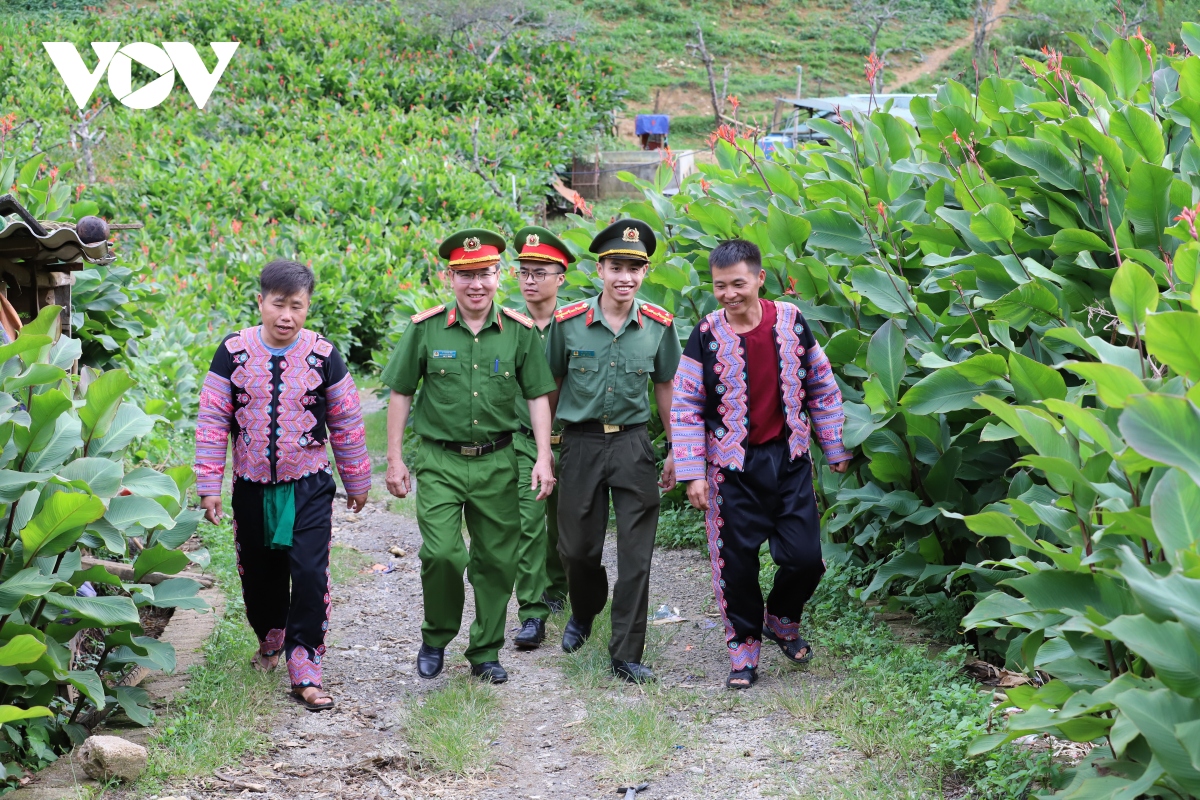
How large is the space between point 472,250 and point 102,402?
1583 millimetres

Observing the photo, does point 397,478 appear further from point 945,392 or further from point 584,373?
point 945,392

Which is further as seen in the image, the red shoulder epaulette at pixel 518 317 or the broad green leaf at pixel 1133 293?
the red shoulder epaulette at pixel 518 317

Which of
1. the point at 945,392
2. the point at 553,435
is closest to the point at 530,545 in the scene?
the point at 553,435

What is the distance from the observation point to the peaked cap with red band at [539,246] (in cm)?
570

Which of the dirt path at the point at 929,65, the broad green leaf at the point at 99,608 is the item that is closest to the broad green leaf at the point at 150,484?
the broad green leaf at the point at 99,608

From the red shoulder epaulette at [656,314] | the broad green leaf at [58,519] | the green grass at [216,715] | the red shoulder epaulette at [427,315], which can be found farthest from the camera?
the red shoulder epaulette at [656,314]

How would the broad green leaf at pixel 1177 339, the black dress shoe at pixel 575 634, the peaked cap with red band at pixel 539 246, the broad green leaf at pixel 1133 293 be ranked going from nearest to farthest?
the broad green leaf at pixel 1177 339 < the broad green leaf at pixel 1133 293 < the black dress shoe at pixel 575 634 < the peaked cap with red band at pixel 539 246

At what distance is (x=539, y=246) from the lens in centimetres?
574

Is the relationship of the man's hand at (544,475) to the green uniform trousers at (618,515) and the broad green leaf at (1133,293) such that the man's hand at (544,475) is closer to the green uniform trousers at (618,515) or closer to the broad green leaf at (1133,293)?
the green uniform trousers at (618,515)

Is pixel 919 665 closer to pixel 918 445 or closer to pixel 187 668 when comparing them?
pixel 918 445

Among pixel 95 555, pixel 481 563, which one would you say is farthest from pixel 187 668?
pixel 481 563

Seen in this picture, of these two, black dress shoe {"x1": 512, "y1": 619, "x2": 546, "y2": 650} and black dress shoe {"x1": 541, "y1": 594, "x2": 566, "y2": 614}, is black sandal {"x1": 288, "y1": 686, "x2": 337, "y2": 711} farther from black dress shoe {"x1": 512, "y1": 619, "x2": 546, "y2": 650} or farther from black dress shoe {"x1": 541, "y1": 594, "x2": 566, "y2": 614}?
black dress shoe {"x1": 541, "y1": 594, "x2": 566, "y2": 614}

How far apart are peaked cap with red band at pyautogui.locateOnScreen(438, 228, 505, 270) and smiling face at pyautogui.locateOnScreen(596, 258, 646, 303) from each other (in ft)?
1.63

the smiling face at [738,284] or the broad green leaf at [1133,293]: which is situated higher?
the broad green leaf at [1133,293]
